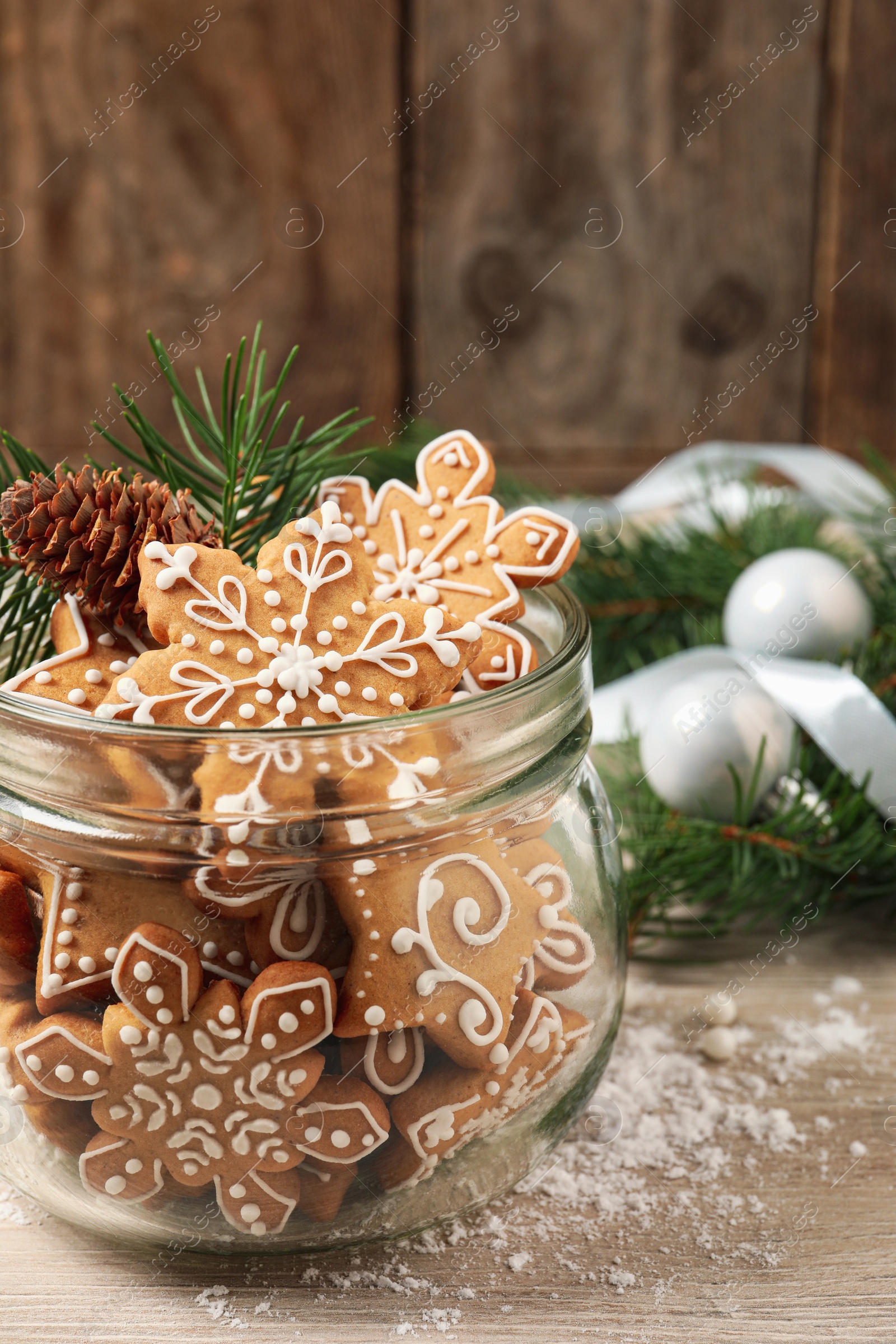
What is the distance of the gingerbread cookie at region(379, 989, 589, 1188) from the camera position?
418 mm

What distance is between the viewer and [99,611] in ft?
1.53

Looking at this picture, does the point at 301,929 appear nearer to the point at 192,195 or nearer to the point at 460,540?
the point at 460,540

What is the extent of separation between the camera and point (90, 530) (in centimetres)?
45

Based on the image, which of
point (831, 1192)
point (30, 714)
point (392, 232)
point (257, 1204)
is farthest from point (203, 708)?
point (392, 232)

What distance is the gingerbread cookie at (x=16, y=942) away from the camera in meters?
0.43

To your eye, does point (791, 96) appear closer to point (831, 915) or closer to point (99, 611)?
point (831, 915)

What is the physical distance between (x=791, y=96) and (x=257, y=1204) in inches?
50.5

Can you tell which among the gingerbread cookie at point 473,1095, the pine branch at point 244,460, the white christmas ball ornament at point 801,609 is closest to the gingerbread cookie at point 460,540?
the pine branch at point 244,460

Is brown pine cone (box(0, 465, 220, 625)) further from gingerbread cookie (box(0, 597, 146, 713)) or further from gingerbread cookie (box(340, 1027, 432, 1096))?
gingerbread cookie (box(340, 1027, 432, 1096))

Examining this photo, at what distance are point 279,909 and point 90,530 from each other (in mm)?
163

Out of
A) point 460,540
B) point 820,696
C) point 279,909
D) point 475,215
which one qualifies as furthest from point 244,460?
point 475,215

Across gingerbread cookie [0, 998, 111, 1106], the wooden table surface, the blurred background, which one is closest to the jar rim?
gingerbread cookie [0, 998, 111, 1106]

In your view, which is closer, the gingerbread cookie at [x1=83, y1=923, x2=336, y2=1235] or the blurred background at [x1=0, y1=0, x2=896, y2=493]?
the gingerbread cookie at [x1=83, y1=923, x2=336, y2=1235]

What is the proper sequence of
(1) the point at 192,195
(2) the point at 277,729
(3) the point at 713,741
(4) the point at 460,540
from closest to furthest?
(2) the point at 277,729 < (4) the point at 460,540 < (3) the point at 713,741 < (1) the point at 192,195
